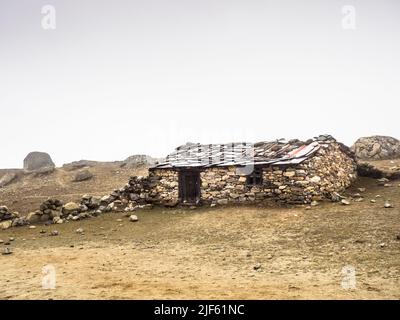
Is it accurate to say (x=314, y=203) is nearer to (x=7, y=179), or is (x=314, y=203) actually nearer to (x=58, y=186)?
(x=58, y=186)

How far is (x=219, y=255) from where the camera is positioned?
29.3 feet

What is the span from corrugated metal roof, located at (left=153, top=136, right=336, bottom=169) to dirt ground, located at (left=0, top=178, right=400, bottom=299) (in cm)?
233

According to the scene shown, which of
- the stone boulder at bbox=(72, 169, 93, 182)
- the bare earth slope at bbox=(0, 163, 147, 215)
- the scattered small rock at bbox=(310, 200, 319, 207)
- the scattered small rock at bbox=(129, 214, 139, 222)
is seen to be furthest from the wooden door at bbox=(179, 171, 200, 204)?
the stone boulder at bbox=(72, 169, 93, 182)

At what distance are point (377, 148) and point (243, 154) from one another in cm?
1263

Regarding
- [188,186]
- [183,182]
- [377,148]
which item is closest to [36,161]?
[183,182]

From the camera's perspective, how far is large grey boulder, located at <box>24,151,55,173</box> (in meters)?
32.9

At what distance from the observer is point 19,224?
1459 centimetres

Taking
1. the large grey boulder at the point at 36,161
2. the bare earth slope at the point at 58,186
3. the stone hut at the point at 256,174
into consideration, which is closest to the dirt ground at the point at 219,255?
Result: the stone hut at the point at 256,174

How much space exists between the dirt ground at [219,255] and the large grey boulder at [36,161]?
20568 mm

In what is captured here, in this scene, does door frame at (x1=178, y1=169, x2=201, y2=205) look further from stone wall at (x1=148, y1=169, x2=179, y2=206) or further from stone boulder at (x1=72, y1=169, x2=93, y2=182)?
stone boulder at (x1=72, y1=169, x2=93, y2=182)

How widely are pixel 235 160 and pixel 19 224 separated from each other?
9752 mm
